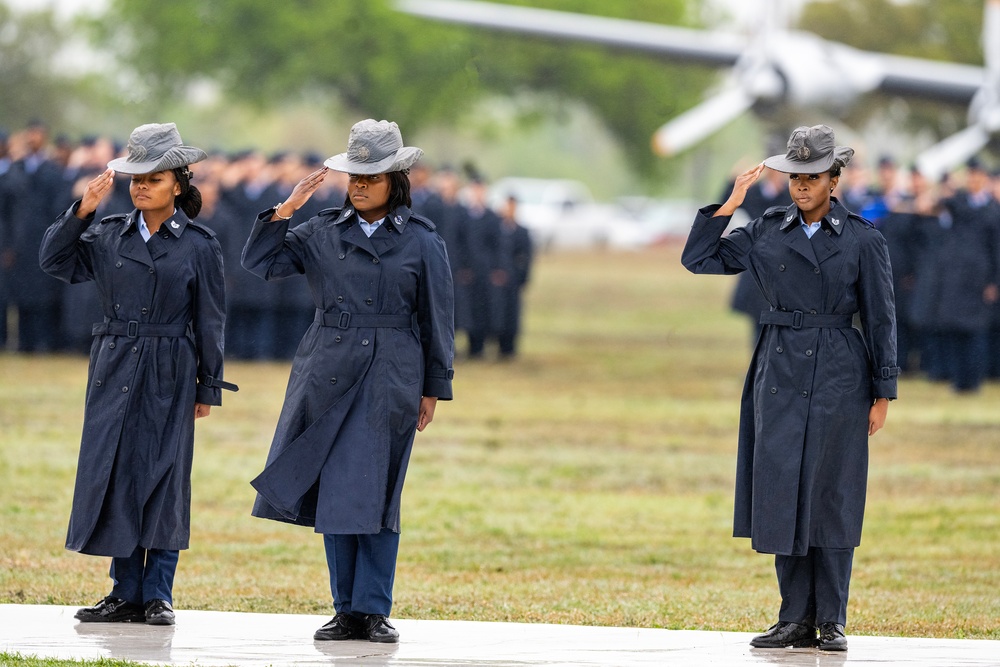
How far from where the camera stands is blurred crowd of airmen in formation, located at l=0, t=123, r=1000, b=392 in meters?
18.7

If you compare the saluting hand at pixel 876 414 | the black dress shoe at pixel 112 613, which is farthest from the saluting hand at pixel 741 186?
the black dress shoe at pixel 112 613

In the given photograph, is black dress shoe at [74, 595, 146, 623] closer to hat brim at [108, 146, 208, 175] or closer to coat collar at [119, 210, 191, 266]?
coat collar at [119, 210, 191, 266]

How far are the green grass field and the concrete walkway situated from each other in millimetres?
570

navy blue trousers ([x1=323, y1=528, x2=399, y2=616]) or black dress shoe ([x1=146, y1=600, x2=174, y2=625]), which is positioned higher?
navy blue trousers ([x1=323, y1=528, x2=399, y2=616])

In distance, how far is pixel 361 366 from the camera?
6.96 metres

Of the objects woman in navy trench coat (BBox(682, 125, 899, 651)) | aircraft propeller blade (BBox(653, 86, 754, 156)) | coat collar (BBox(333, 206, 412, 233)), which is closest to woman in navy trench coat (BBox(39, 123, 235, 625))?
coat collar (BBox(333, 206, 412, 233))

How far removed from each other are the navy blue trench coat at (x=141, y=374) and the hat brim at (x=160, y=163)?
0.22 m

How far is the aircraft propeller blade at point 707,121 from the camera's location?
28391 mm

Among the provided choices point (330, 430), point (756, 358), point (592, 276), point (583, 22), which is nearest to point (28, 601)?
point (330, 430)

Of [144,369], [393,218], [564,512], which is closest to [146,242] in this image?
[144,369]

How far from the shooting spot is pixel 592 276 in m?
43.2

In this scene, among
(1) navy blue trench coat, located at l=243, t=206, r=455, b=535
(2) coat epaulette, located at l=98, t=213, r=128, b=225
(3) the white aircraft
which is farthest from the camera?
(3) the white aircraft

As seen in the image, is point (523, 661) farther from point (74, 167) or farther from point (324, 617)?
point (74, 167)

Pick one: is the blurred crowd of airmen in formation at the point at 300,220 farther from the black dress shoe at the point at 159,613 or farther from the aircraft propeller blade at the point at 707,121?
the black dress shoe at the point at 159,613
